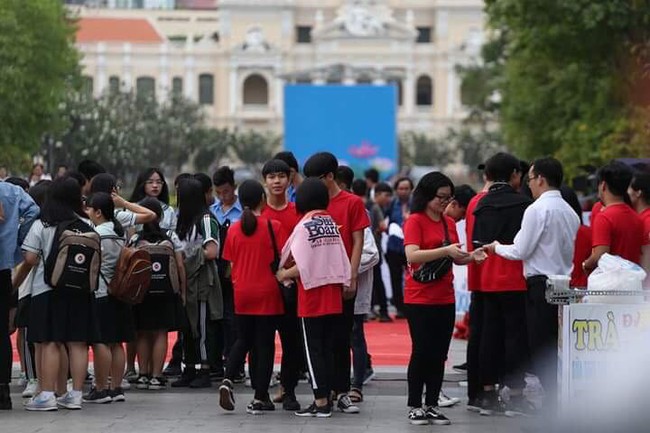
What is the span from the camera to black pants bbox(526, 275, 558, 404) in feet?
40.3

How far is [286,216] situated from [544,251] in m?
1.85

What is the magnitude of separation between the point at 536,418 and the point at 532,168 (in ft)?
5.62

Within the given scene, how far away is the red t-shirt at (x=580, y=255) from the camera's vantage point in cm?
1274

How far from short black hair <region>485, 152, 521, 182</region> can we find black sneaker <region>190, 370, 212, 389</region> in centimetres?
310

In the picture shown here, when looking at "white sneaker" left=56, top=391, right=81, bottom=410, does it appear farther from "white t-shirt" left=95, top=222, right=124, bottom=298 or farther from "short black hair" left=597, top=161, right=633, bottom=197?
"short black hair" left=597, top=161, right=633, bottom=197

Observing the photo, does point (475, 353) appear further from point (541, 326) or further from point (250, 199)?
point (250, 199)

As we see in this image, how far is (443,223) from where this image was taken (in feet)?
40.5

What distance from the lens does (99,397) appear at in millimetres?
13383

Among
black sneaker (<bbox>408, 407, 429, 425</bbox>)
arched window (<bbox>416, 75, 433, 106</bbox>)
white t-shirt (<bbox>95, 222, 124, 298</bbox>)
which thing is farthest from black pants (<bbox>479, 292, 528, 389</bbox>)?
arched window (<bbox>416, 75, 433, 106</bbox>)

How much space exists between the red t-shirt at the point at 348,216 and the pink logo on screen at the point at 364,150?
2644 inches

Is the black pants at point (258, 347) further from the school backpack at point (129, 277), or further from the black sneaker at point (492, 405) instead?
the black sneaker at point (492, 405)

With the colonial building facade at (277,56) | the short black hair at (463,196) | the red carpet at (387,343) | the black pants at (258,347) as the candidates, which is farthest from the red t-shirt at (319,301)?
the colonial building facade at (277,56)

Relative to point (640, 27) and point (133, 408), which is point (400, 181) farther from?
point (640, 27)

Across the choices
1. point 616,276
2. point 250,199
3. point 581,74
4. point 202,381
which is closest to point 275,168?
point 250,199
